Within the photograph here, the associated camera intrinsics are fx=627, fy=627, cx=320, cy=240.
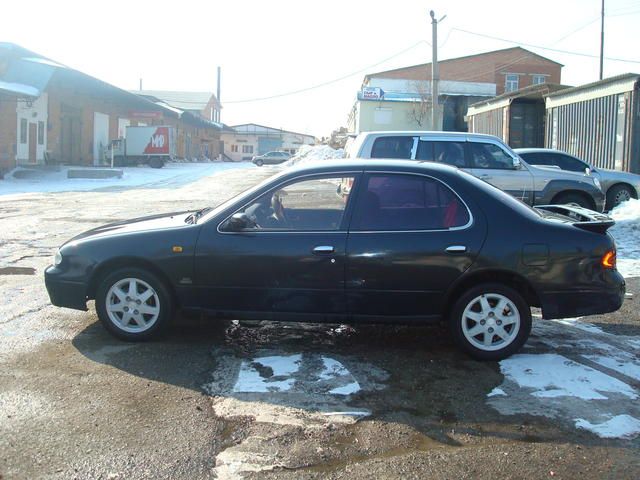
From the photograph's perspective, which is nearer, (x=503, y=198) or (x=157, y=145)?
(x=503, y=198)

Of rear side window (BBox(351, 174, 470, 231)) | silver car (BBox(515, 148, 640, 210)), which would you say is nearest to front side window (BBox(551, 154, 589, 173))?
silver car (BBox(515, 148, 640, 210))

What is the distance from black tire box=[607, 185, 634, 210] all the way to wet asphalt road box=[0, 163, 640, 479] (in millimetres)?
8904

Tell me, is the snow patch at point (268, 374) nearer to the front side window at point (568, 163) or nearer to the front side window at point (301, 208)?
the front side window at point (301, 208)

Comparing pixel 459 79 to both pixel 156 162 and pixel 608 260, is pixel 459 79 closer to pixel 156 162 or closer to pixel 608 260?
pixel 156 162

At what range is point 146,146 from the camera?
4369 cm

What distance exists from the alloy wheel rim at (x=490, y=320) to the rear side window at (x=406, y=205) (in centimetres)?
67

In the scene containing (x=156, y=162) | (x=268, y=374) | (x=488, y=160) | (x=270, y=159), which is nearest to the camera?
(x=268, y=374)

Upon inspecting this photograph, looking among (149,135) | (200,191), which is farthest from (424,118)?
(200,191)

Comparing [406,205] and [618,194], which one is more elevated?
[618,194]

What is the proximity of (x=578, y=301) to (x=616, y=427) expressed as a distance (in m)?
1.32

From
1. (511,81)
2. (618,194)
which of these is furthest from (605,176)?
(511,81)

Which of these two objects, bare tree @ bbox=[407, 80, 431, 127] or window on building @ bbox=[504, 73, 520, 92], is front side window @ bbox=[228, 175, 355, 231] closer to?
bare tree @ bbox=[407, 80, 431, 127]

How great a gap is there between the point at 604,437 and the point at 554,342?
6.19ft

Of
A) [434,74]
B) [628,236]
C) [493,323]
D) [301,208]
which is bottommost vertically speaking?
[493,323]
